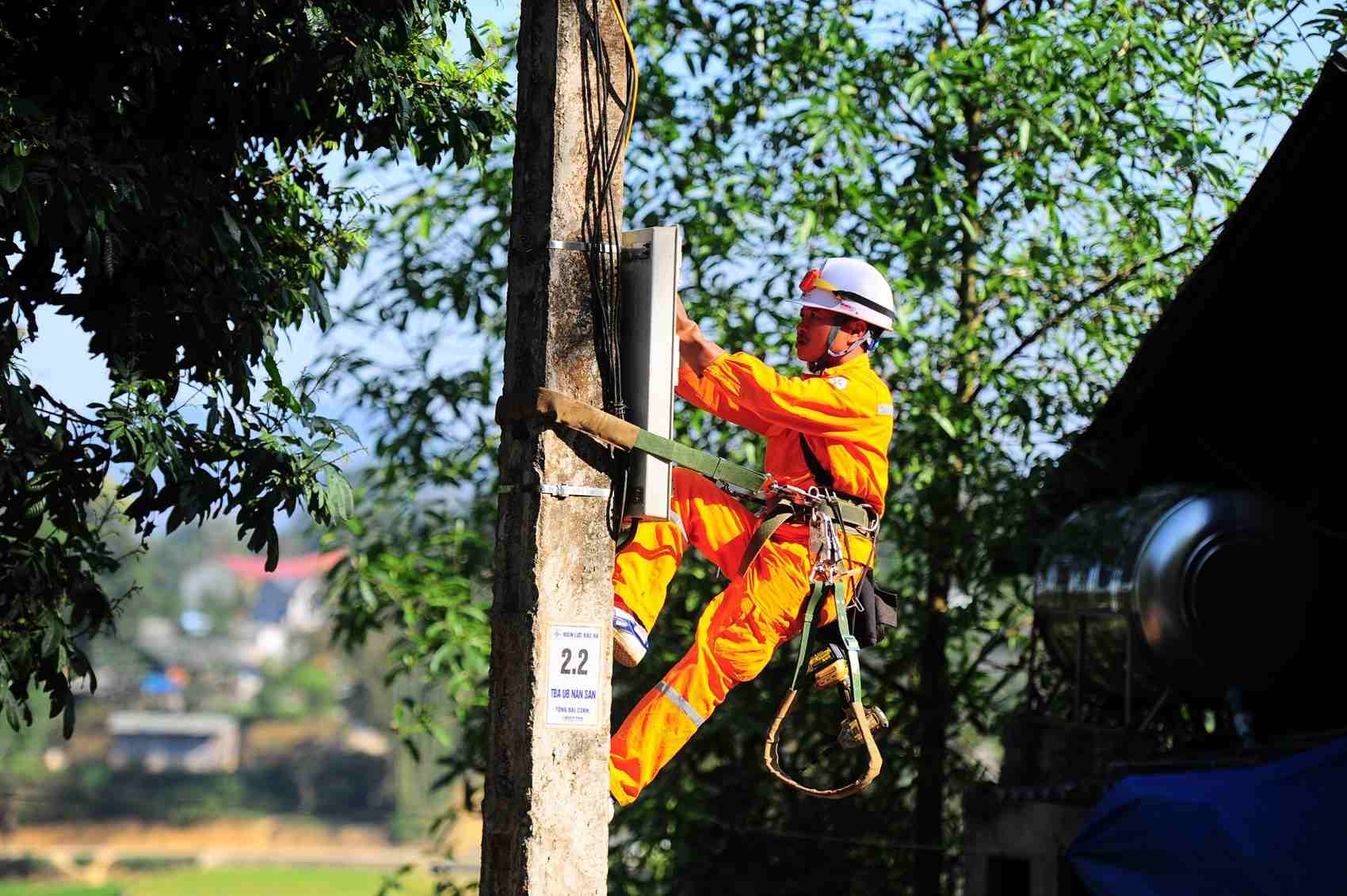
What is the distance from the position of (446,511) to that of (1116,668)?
4497mm

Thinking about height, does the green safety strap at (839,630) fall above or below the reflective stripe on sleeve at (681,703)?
above

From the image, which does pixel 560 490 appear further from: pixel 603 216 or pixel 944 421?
pixel 944 421

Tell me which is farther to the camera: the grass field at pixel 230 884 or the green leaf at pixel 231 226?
the grass field at pixel 230 884

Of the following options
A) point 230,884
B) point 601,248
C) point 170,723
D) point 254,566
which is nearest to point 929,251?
point 601,248

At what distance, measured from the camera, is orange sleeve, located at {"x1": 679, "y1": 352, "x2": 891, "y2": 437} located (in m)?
5.59

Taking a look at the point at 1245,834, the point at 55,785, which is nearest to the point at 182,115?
the point at 1245,834

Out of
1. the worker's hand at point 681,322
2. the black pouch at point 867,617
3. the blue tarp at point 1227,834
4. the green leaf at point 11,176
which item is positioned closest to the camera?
the worker's hand at point 681,322

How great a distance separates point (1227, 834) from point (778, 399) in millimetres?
3812

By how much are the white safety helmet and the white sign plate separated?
1800 mm

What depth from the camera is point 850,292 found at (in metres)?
5.99

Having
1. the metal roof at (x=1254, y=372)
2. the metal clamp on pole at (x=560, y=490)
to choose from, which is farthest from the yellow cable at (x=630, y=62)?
the metal roof at (x=1254, y=372)

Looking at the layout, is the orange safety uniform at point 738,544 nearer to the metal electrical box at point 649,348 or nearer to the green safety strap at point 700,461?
the green safety strap at point 700,461

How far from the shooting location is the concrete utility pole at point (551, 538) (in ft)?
14.9

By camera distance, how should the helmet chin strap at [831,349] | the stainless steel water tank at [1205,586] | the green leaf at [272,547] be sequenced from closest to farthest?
the helmet chin strap at [831,349]
the green leaf at [272,547]
the stainless steel water tank at [1205,586]
